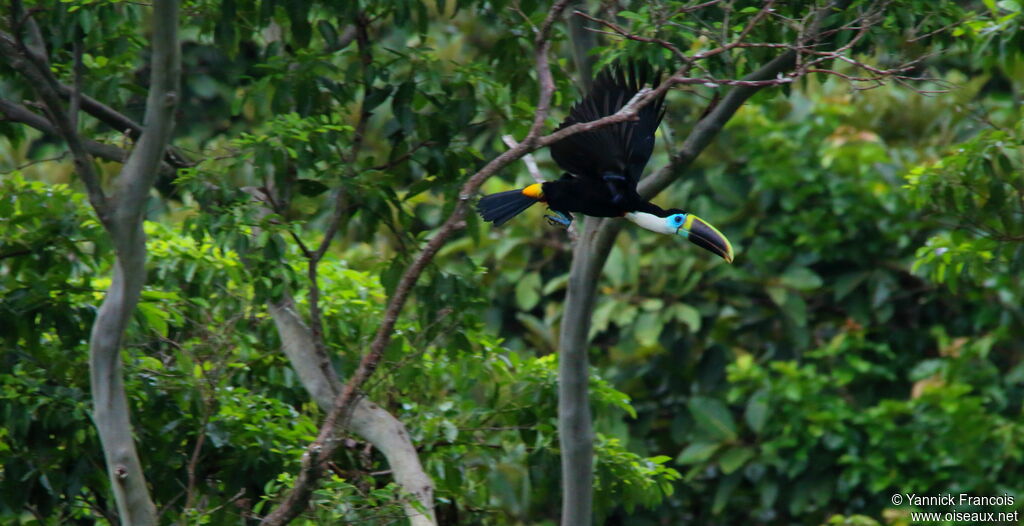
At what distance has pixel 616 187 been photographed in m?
4.40

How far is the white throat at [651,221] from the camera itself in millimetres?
4301

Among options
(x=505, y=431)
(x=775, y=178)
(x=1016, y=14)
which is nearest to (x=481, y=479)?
(x=505, y=431)

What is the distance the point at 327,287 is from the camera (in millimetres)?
5602

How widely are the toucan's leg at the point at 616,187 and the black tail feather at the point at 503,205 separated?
35 cm

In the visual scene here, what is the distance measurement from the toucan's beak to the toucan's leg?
0.83ft

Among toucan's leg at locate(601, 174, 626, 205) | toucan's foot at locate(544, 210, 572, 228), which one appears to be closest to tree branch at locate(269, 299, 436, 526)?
toucan's foot at locate(544, 210, 572, 228)

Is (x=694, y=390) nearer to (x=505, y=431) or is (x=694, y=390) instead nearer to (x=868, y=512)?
(x=868, y=512)

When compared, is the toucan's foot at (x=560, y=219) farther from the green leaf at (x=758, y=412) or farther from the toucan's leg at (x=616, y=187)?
the green leaf at (x=758, y=412)

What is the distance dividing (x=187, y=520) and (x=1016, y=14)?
141 inches

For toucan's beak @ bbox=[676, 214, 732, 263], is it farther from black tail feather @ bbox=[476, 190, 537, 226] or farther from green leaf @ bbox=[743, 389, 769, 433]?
→ green leaf @ bbox=[743, 389, 769, 433]

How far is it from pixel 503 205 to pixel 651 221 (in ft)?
1.88

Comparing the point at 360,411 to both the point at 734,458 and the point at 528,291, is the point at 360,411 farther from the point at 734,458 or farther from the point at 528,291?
the point at 734,458

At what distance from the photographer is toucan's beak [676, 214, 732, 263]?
4.13 m

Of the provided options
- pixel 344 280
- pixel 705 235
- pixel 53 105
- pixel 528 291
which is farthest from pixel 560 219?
pixel 528 291
